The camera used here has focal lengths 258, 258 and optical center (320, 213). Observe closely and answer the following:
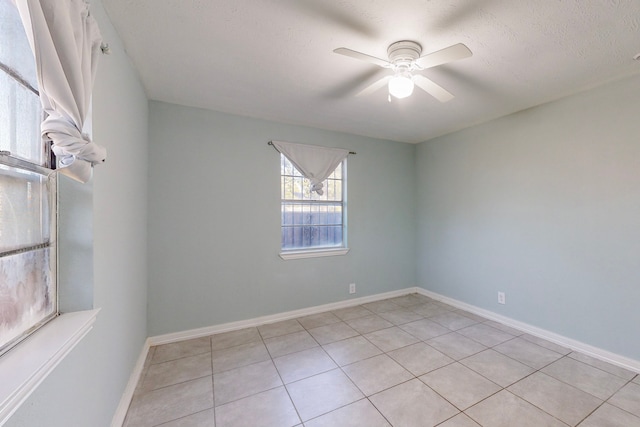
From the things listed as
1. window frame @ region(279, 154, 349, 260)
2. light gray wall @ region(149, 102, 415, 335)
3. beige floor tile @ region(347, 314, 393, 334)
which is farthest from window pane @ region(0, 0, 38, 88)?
beige floor tile @ region(347, 314, 393, 334)

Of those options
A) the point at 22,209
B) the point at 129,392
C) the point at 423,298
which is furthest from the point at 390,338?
the point at 22,209

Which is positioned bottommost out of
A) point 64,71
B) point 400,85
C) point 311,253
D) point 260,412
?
point 260,412

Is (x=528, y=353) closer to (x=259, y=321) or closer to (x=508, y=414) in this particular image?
(x=508, y=414)

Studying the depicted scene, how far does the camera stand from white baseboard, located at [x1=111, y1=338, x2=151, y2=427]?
1.54 meters

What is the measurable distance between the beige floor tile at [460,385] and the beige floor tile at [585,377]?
1.98 ft

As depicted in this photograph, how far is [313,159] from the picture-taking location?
3.27 metres

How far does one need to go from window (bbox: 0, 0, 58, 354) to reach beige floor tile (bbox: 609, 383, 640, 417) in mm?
3271

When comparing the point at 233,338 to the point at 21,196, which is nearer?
the point at 21,196

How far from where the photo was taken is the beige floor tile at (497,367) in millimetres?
2016

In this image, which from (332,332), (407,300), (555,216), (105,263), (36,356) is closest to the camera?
(36,356)

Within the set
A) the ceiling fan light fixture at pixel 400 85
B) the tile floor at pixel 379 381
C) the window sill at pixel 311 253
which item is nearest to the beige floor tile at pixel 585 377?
the tile floor at pixel 379 381

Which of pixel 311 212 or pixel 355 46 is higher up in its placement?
pixel 355 46

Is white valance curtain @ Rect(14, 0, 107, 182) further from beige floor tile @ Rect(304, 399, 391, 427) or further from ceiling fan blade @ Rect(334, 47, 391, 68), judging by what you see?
beige floor tile @ Rect(304, 399, 391, 427)

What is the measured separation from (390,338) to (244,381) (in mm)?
1463
